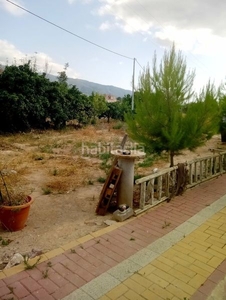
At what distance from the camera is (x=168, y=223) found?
412 centimetres

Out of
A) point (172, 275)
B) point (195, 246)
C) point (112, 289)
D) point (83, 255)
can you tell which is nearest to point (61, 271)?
point (83, 255)

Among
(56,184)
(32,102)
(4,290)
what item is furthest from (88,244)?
(32,102)

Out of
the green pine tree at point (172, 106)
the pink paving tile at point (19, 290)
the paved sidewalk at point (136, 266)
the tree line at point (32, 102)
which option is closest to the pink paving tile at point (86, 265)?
the paved sidewalk at point (136, 266)

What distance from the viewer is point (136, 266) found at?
295 cm

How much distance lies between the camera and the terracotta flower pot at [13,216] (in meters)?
3.77

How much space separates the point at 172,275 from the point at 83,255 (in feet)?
3.60

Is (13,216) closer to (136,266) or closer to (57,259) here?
(57,259)

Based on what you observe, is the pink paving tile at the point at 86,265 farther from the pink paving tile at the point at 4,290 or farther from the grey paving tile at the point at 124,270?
the pink paving tile at the point at 4,290

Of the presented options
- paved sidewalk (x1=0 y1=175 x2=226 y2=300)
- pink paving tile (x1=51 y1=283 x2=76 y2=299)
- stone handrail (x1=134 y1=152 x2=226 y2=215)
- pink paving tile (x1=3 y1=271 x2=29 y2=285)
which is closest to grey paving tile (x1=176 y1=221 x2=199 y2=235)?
paved sidewalk (x1=0 y1=175 x2=226 y2=300)

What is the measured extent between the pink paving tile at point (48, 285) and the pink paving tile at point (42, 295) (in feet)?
0.12

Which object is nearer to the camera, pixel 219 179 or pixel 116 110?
pixel 219 179

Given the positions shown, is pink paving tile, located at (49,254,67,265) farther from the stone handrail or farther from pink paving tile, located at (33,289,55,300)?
the stone handrail

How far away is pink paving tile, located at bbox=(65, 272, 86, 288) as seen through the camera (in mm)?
2619

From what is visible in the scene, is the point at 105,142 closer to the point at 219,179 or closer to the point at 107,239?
the point at 219,179
